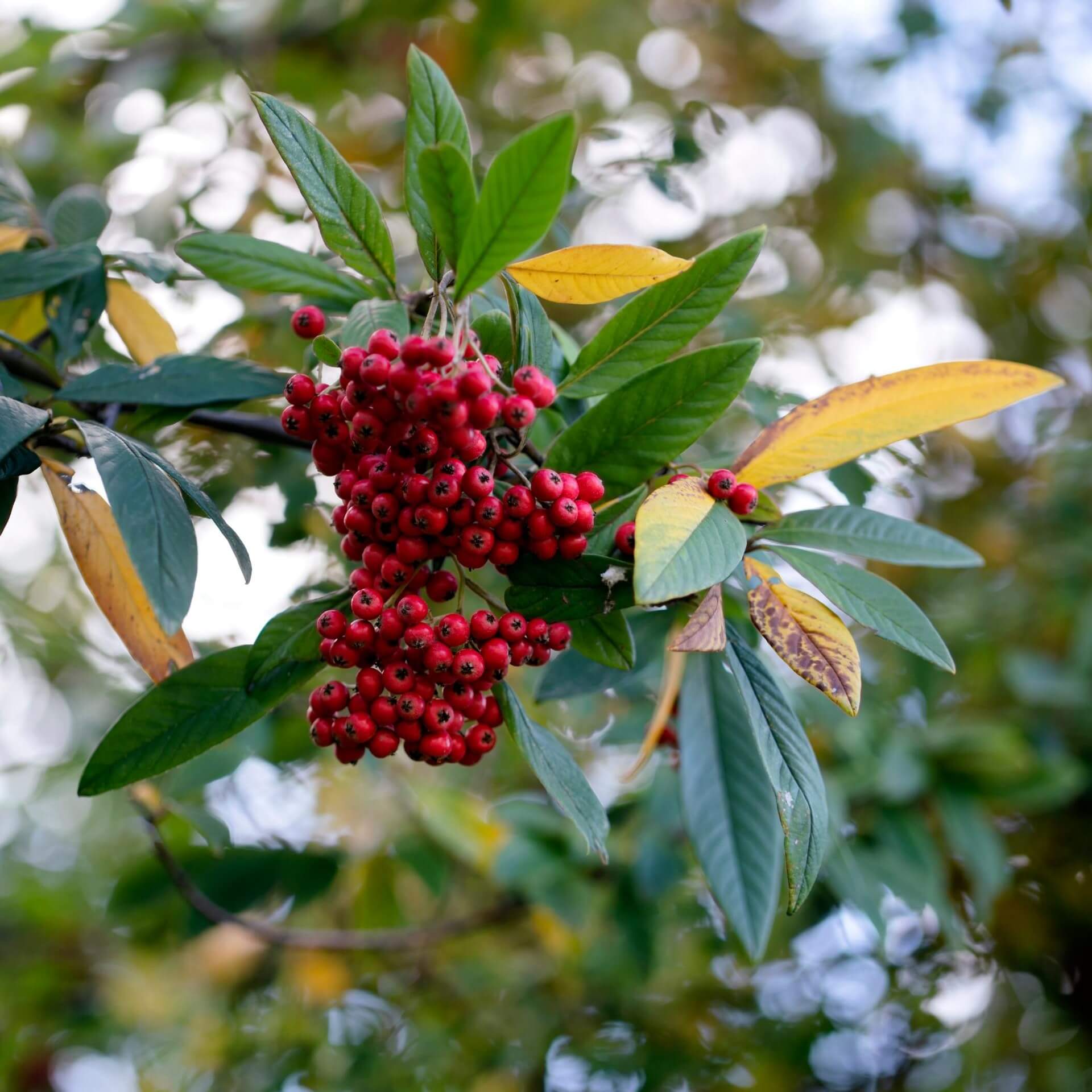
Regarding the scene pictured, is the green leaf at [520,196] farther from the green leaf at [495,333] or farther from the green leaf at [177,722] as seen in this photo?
the green leaf at [177,722]

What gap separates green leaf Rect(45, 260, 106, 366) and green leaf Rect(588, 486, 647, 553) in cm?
71

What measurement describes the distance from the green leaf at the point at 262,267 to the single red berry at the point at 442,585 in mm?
359

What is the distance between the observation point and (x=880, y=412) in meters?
0.86

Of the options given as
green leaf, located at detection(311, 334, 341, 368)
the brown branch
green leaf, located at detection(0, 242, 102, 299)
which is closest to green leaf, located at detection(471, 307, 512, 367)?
green leaf, located at detection(311, 334, 341, 368)

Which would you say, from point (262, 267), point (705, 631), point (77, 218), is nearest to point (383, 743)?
point (705, 631)

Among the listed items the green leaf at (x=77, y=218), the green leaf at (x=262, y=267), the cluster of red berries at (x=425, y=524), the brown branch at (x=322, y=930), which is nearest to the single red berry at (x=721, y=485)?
the cluster of red berries at (x=425, y=524)

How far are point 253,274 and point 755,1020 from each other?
7.09 ft

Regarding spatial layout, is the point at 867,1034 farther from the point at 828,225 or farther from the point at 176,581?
the point at 828,225

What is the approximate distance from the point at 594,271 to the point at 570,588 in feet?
0.94

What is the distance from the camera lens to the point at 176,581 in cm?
69

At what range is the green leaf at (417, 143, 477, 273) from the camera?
0.67 m

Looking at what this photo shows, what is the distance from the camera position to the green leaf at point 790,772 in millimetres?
764

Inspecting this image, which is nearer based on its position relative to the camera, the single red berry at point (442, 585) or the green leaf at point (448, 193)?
the green leaf at point (448, 193)

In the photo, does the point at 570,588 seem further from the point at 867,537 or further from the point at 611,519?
the point at 867,537
